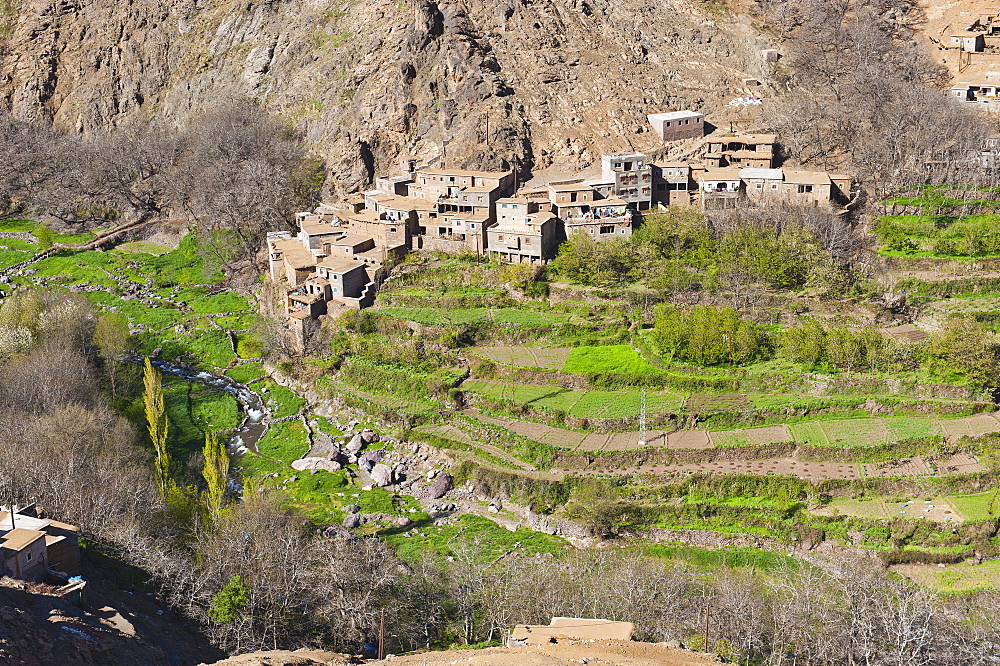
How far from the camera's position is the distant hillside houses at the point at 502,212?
1575 inches

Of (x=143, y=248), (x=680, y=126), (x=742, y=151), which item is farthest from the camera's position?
(x=143, y=248)

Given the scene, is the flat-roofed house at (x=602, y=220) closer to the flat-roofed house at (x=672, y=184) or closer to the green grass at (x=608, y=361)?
the flat-roofed house at (x=672, y=184)

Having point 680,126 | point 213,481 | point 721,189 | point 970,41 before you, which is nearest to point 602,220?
point 721,189

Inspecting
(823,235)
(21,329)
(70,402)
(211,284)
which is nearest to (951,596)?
(823,235)

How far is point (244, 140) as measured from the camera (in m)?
53.9

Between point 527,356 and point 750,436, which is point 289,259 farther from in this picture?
point 750,436

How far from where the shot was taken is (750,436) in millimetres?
30859

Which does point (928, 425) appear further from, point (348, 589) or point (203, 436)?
point (203, 436)

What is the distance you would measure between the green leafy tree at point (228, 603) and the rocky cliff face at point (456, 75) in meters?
29.2

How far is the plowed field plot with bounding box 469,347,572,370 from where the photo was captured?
35.1 meters

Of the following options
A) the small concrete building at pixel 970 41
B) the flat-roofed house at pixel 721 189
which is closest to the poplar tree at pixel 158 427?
the flat-roofed house at pixel 721 189

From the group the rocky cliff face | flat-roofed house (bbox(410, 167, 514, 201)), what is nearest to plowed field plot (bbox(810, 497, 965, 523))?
flat-roofed house (bbox(410, 167, 514, 201))

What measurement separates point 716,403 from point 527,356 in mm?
7121

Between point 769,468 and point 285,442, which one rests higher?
point 285,442
